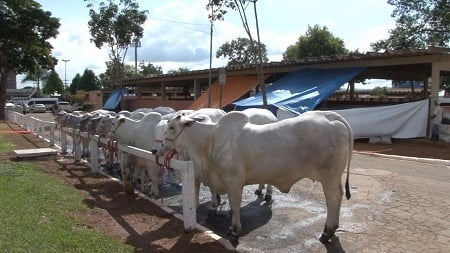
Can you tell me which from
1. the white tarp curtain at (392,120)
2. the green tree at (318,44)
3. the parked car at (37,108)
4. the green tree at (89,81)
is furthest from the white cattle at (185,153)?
the green tree at (89,81)

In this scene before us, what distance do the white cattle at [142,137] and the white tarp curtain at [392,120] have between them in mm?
7845

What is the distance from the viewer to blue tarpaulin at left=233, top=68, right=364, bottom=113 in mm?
17547

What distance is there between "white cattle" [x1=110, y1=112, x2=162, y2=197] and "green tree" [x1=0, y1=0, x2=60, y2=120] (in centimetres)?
3012

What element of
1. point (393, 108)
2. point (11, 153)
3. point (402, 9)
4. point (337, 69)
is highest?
point (402, 9)

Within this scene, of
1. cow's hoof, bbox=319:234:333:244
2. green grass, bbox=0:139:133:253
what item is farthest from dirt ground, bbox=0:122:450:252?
cow's hoof, bbox=319:234:333:244

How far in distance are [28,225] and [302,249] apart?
3.50 metres

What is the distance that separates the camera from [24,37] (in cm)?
3753

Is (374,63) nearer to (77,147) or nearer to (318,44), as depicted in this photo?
(77,147)

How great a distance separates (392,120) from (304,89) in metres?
3.58

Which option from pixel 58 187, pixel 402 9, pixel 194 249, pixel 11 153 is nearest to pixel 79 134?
pixel 11 153

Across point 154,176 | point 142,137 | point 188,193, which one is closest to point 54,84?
point 142,137

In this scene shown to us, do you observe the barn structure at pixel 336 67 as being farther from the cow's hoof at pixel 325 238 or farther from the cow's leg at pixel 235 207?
the cow's hoof at pixel 325 238

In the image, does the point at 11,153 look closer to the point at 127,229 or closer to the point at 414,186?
the point at 127,229

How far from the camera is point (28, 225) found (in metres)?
6.03
